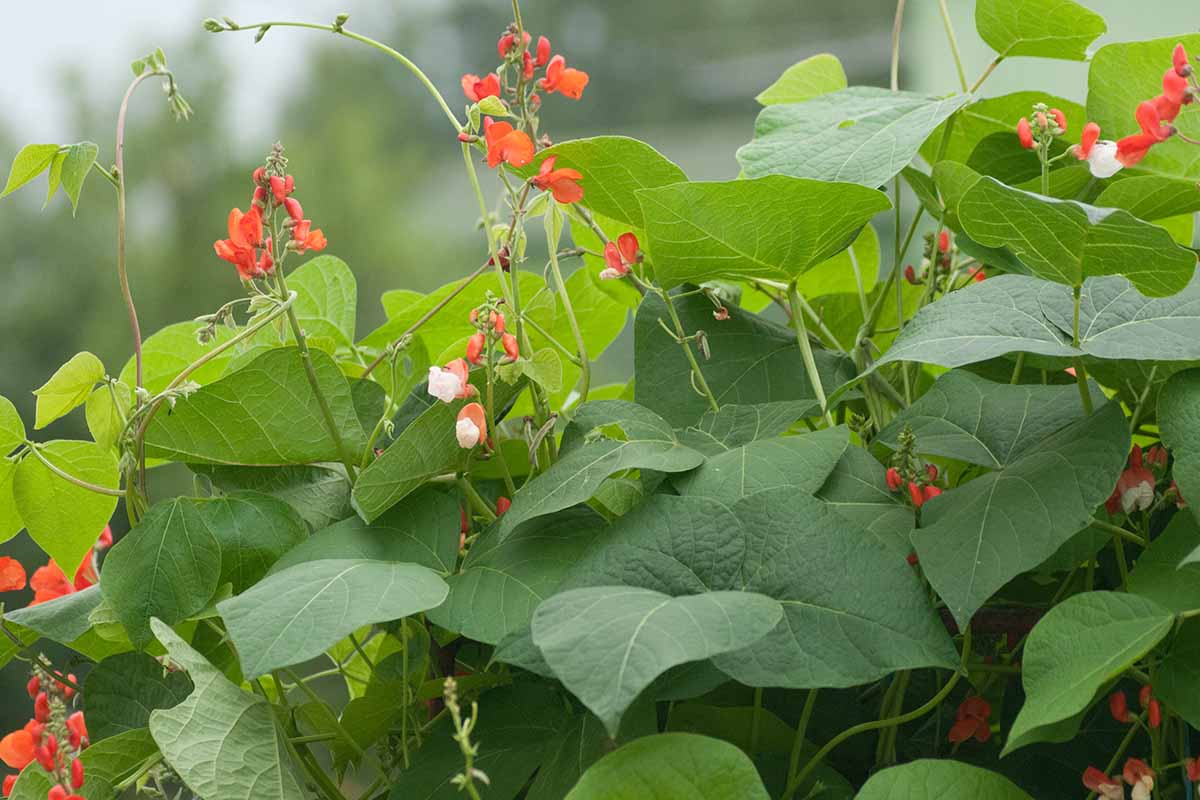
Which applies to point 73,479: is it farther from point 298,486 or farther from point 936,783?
point 936,783

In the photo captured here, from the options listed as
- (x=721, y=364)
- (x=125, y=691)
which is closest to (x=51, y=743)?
(x=125, y=691)

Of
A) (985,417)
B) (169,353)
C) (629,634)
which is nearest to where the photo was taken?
(629,634)

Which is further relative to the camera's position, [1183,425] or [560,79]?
[560,79]

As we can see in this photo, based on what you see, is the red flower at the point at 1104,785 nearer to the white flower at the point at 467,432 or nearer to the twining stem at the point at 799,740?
the twining stem at the point at 799,740

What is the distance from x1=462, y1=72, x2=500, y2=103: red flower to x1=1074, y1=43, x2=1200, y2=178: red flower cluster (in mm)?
202

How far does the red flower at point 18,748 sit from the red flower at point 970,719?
12.0 inches

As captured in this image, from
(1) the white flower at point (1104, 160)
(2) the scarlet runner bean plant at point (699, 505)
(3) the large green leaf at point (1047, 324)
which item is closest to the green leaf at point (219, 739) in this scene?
(2) the scarlet runner bean plant at point (699, 505)

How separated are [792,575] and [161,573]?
20cm

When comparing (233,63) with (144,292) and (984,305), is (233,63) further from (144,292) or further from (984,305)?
(984,305)

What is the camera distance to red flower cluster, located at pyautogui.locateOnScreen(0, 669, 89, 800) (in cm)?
34

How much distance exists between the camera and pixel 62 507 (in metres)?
0.42

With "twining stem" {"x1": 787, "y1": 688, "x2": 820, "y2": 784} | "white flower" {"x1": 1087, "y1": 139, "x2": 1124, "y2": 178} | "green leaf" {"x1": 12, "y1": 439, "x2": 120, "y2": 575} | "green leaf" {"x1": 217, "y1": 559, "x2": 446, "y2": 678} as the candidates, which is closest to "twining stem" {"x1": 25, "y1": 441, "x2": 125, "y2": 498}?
"green leaf" {"x1": 12, "y1": 439, "x2": 120, "y2": 575}

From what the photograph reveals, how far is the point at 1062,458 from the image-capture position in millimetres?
315

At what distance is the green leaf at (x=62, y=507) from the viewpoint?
42 centimetres
